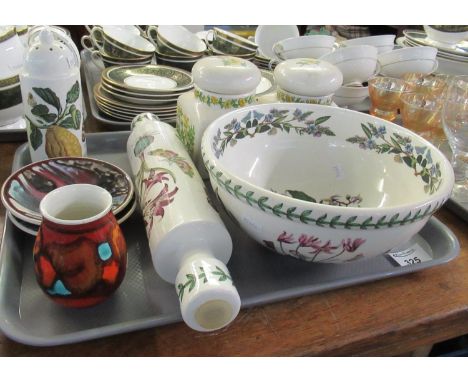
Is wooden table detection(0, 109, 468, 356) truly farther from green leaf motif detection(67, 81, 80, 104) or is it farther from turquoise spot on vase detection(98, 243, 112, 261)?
green leaf motif detection(67, 81, 80, 104)

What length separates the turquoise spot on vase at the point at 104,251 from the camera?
0.36 meters

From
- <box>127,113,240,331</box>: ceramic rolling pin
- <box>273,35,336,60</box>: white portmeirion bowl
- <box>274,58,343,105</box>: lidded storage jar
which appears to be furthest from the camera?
<box>273,35,336,60</box>: white portmeirion bowl

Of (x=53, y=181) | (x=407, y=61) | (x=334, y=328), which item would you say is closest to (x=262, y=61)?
(x=407, y=61)

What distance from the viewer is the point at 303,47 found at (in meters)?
0.83

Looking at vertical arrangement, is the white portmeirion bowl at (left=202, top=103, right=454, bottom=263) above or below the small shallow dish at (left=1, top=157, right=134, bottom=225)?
above

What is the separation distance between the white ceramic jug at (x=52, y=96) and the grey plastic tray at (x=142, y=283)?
0.14 m

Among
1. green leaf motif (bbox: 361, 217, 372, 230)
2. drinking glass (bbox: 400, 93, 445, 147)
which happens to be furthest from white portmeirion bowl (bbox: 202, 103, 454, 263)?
drinking glass (bbox: 400, 93, 445, 147)

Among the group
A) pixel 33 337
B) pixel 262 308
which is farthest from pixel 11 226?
pixel 262 308

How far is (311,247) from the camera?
0.39 meters

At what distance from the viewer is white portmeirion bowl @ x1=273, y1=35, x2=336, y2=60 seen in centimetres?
83

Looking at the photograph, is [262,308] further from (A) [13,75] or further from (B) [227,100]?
(A) [13,75]

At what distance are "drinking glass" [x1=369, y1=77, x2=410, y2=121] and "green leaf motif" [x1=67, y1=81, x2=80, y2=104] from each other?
1.66 ft

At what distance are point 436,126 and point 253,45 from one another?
0.44m

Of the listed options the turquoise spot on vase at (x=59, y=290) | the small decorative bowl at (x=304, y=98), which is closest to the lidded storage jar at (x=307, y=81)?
the small decorative bowl at (x=304, y=98)
